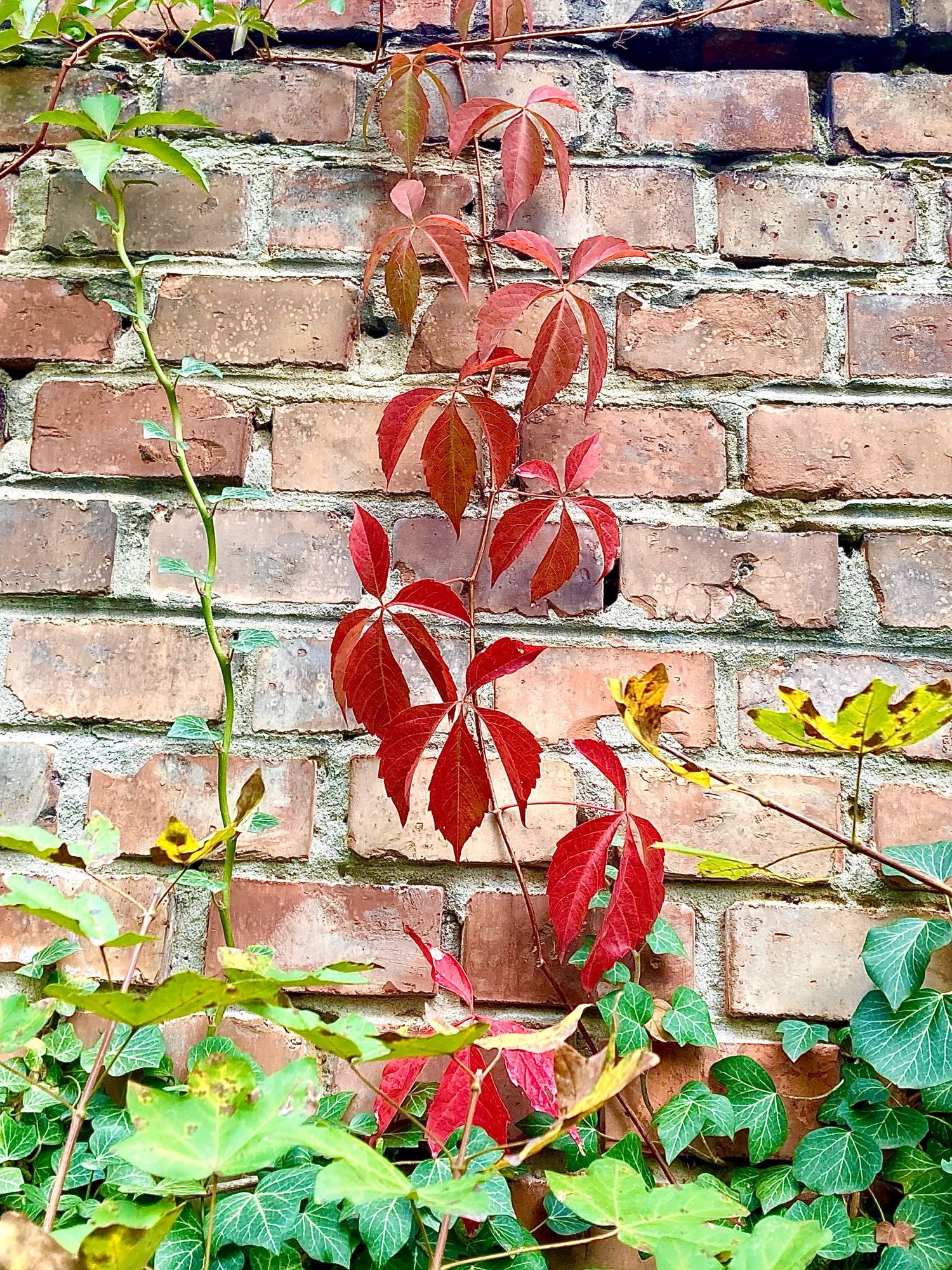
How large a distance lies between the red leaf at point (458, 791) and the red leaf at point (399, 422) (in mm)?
224

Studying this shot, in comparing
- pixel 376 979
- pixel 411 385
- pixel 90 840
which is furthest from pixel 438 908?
pixel 411 385

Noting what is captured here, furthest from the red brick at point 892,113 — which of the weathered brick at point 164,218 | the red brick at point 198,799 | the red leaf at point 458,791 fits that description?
the red brick at point 198,799

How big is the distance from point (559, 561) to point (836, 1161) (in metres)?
0.49

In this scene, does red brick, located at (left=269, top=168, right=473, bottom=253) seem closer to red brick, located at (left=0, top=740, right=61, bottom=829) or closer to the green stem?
the green stem

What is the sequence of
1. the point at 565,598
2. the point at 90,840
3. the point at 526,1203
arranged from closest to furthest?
1. the point at 90,840
2. the point at 526,1203
3. the point at 565,598

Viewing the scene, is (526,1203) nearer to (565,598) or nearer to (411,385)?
(565,598)

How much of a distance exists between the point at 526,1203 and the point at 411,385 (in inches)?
26.9

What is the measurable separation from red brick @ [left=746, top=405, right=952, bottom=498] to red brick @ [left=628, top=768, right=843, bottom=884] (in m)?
0.26

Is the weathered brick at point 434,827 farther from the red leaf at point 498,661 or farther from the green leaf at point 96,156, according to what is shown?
the green leaf at point 96,156

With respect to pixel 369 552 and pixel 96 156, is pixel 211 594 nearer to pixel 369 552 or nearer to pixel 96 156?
pixel 369 552

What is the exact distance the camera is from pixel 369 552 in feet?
2.38

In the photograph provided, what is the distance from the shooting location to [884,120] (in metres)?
0.89

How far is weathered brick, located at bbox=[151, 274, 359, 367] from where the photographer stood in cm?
86

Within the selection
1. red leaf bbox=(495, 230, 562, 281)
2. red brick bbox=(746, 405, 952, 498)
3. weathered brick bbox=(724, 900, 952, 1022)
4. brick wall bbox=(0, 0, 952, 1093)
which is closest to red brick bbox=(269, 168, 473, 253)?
brick wall bbox=(0, 0, 952, 1093)
